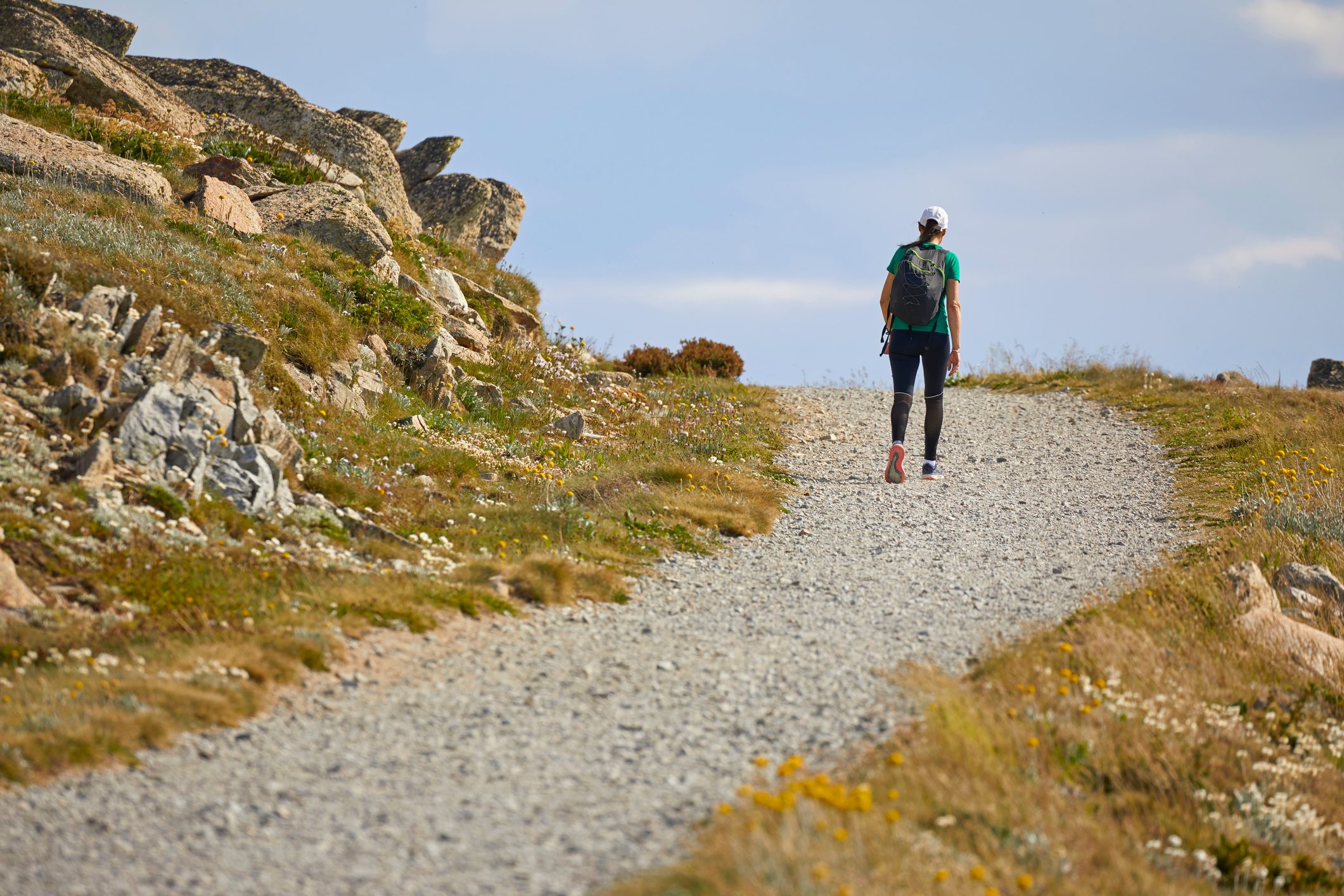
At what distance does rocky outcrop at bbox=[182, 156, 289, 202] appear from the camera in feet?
56.8

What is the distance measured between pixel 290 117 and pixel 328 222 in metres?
7.03

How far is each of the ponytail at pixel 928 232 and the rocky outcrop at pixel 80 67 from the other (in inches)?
580

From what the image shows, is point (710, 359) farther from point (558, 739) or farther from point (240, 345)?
point (558, 739)

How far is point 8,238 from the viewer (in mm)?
10273

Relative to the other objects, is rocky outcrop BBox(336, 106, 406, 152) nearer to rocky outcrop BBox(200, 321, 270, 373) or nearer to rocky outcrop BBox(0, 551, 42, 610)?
rocky outcrop BBox(200, 321, 270, 373)

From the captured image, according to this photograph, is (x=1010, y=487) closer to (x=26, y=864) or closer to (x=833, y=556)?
(x=833, y=556)

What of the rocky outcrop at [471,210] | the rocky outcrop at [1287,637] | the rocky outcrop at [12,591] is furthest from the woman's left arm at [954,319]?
the rocky outcrop at [471,210]

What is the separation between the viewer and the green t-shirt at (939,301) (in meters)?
12.2

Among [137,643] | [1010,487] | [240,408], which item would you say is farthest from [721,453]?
[137,643]

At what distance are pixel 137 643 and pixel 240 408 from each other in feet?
11.3

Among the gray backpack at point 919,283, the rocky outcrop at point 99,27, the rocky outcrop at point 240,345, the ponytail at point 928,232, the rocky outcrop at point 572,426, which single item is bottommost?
the rocky outcrop at point 572,426

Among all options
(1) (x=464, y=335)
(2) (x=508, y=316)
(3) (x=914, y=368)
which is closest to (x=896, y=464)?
(3) (x=914, y=368)

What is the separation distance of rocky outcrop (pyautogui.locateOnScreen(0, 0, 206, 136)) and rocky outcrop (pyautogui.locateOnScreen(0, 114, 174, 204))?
13.5ft

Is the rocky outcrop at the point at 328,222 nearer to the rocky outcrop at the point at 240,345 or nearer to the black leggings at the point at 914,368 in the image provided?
the rocky outcrop at the point at 240,345
